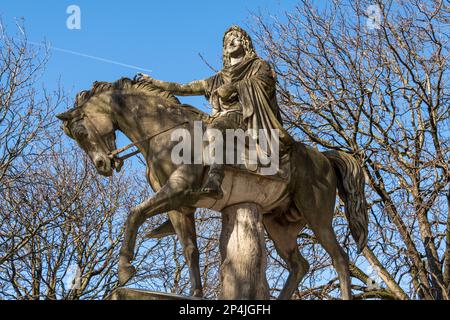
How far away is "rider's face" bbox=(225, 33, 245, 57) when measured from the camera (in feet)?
28.4

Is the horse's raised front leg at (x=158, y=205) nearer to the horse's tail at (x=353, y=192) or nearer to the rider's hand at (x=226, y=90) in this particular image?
the rider's hand at (x=226, y=90)

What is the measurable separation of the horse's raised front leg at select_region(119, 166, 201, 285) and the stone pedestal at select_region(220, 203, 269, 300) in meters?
0.61

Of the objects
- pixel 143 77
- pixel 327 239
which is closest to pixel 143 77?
pixel 143 77

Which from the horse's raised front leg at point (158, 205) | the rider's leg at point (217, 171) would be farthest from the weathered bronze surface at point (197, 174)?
the rider's leg at point (217, 171)

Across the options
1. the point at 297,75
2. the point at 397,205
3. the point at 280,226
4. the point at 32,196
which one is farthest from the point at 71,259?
the point at 280,226

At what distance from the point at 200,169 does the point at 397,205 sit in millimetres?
6165

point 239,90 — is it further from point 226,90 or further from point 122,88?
point 122,88

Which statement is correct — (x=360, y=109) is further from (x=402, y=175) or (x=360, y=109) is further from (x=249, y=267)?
(x=249, y=267)

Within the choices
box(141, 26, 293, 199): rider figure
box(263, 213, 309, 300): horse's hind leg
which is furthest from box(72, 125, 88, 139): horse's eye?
box(263, 213, 309, 300): horse's hind leg

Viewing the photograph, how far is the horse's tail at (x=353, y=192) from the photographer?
859 cm

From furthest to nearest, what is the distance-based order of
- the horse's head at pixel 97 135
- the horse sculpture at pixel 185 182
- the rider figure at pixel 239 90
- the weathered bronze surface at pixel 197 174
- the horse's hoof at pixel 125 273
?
the rider figure at pixel 239 90
the horse's head at pixel 97 135
the weathered bronze surface at pixel 197 174
the horse sculpture at pixel 185 182
the horse's hoof at pixel 125 273

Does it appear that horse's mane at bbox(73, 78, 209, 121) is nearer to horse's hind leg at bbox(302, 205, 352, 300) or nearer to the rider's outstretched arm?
the rider's outstretched arm

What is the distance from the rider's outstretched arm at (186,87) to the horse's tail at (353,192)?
61.9 inches

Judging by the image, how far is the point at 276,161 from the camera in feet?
26.5
